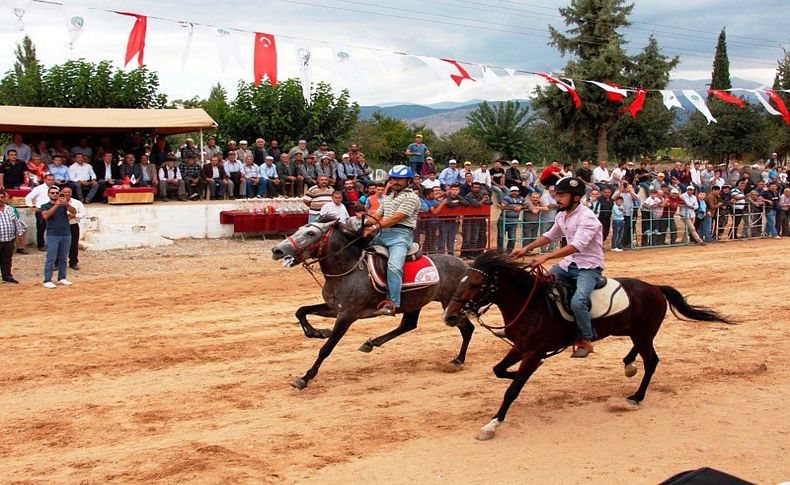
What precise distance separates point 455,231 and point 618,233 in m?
5.90

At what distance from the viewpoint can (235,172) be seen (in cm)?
2252

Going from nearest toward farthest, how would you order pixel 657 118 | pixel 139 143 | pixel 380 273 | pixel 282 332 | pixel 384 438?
pixel 384 438
pixel 380 273
pixel 282 332
pixel 139 143
pixel 657 118

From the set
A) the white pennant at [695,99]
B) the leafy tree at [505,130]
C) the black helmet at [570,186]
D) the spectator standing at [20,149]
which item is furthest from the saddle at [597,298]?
the leafy tree at [505,130]

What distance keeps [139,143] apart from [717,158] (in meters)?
43.3

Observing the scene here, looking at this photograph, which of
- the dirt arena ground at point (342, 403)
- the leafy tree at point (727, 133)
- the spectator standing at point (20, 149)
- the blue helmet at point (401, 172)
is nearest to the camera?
the dirt arena ground at point (342, 403)

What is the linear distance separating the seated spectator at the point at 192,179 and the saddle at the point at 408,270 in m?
13.5

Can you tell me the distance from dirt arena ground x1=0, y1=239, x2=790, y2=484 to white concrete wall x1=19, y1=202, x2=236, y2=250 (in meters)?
4.91

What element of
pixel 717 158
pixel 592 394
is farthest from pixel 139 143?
pixel 717 158

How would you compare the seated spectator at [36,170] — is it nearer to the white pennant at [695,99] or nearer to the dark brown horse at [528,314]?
the dark brown horse at [528,314]

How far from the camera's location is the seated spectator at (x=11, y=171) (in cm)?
1900

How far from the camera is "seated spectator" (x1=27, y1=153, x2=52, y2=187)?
760 inches

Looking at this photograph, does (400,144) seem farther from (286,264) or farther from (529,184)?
(286,264)

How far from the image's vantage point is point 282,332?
1193 centimetres

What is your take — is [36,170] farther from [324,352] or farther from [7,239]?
[324,352]
